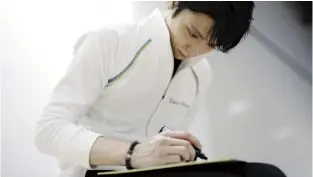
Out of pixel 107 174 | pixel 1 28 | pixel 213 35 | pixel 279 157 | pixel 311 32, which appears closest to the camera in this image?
pixel 107 174

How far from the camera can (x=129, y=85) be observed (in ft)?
1.92

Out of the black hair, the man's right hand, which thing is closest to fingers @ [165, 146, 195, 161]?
the man's right hand

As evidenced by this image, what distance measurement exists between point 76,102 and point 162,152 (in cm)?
14

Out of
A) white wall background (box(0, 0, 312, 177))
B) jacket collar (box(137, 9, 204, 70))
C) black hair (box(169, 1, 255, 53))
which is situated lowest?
white wall background (box(0, 0, 312, 177))

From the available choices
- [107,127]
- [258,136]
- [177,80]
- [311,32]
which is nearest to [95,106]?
[107,127]

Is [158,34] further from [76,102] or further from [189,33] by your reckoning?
[76,102]

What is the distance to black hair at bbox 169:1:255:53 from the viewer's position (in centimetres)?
55

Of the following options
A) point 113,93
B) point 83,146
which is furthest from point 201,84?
point 83,146

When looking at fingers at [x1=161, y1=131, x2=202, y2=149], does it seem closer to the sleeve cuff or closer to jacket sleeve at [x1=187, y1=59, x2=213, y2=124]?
the sleeve cuff

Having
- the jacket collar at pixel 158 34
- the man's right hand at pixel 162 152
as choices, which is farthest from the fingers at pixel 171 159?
the jacket collar at pixel 158 34

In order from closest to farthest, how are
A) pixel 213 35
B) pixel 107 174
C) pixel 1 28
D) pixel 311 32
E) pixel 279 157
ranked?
pixel 107 174, pixel 213 35, pixel 1 28, pixel 279 157, pixel 311 32

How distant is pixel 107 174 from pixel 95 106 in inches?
5.9

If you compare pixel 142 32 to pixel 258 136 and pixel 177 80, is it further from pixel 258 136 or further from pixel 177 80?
pixel 258 136

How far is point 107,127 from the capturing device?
0.59 meters
